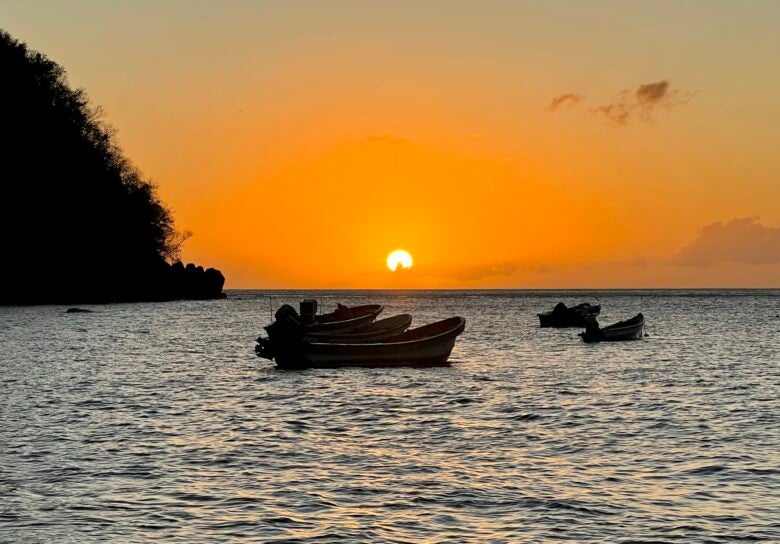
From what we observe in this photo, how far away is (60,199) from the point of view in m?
129

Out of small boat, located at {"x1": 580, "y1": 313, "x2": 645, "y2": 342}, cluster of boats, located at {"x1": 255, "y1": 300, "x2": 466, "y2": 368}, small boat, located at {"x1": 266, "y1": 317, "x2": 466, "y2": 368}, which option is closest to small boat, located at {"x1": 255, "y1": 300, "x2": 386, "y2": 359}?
cluster of boats, located at {"x1": 255, "y1": 300, "x2": 466, "y2": 368}

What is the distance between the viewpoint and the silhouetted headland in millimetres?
124125

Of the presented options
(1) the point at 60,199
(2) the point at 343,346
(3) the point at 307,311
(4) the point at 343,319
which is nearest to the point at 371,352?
(2) the point at 343,346

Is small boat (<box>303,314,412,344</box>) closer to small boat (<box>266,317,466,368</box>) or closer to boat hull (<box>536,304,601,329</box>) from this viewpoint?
small boat (<box>266,317,466,368</box>)

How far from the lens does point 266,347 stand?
43.3m

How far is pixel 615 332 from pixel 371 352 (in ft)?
99.2

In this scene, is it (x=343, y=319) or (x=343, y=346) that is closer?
(x=343, y=346)

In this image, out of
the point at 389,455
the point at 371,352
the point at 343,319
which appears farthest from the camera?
the point at 343,319

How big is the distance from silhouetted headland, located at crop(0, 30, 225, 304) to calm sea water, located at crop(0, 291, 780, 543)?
287 feet

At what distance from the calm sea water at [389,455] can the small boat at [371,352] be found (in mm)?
767

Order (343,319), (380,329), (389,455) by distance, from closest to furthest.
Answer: (389,455)
(380,329)
(343,319)

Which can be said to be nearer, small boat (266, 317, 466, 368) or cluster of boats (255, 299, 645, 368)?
cluster of boats (255, 299, 645, 368)

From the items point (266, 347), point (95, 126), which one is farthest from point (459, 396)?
point (95, 126)

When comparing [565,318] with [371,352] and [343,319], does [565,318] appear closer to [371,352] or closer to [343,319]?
[343,319]
